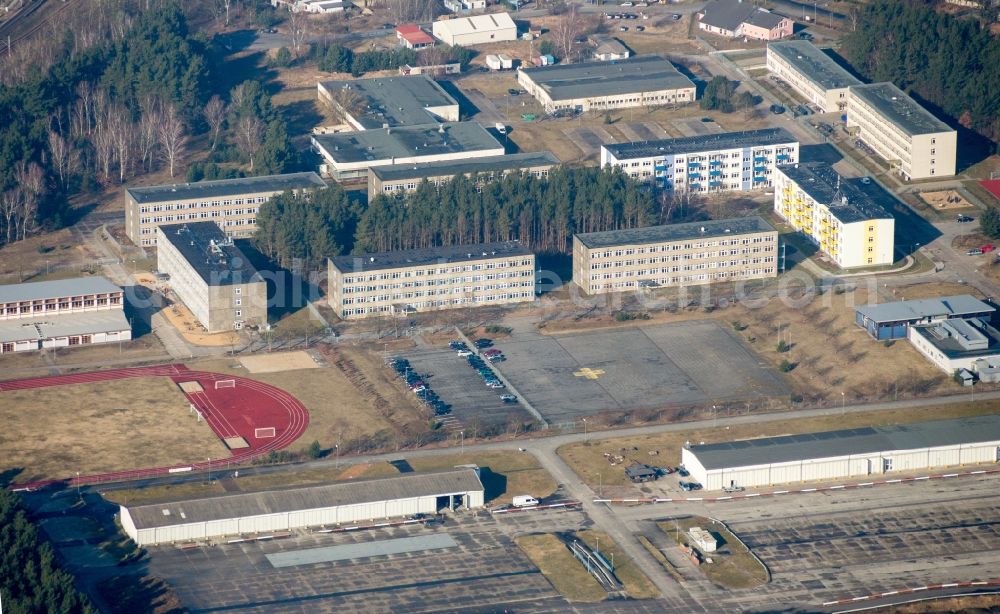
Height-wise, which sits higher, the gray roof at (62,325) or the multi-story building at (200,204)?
the multi-story building at (200,204)

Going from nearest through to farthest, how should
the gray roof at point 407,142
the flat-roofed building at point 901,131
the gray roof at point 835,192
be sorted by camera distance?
1. the gray roof at point 835,192
2. the flat-roofed building at point 901,131
3. the gray roof at point 407,142

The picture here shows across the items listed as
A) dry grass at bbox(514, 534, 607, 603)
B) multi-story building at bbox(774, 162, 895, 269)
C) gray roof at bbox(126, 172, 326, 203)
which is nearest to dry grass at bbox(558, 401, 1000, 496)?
dry grass at bbox(514, 534, 607, 603)

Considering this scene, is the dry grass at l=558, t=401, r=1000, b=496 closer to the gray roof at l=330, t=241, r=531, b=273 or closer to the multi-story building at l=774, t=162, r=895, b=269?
the multi-story building at l=774, t=162, r=895, b=269

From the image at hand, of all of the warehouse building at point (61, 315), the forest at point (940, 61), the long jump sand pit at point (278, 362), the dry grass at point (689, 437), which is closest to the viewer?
the dry grass at point (689, 437)

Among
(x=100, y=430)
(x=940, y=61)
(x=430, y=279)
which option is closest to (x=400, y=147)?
(x=430, y=279)

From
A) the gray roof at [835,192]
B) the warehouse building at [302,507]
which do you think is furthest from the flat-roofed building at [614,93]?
the warehouse building at [302,507]

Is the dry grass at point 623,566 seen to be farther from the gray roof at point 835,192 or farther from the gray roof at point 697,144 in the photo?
the gray roof at point 697,144

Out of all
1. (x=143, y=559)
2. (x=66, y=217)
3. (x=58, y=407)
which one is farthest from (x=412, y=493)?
(x=66, y=217)
